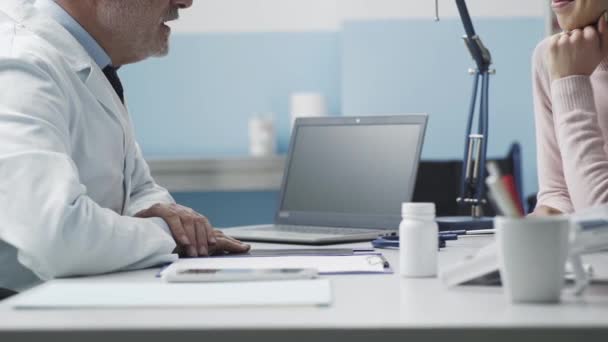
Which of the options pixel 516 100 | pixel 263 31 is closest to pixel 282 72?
pixel 263 31

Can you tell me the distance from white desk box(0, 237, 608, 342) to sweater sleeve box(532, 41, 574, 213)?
1022 mm

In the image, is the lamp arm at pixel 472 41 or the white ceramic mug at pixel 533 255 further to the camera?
the lamp arm at pixel 472 41

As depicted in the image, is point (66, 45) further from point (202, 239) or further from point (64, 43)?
point (202, 239)

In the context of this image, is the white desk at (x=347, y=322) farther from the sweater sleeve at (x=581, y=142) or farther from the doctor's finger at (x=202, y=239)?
the sweater sleeve at (x=581, y=142)

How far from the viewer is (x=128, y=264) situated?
45.4 inches

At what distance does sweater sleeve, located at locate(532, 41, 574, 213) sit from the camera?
6.09 feet

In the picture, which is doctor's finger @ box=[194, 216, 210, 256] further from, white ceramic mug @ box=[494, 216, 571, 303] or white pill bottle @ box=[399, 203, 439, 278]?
white ceramic mug @ box=[494, 216, 571, 303]

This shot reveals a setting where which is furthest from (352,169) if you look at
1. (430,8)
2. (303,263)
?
(430,8)

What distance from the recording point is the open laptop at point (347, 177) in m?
1.83

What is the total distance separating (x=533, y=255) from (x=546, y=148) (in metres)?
1.14

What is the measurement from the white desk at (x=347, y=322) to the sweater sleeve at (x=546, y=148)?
102 cm

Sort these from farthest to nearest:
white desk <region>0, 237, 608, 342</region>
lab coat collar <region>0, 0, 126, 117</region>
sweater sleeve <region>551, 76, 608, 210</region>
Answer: sweater sleeve <region>551, 76, 608, 210</region>
lab coat collar <region>0, 0, 126, 117</region>
white desk <region>0, 237, 608, 342</region>

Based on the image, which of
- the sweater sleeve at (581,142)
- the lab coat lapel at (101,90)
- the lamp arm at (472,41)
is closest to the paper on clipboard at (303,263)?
the lab coat lapel at (101,90)

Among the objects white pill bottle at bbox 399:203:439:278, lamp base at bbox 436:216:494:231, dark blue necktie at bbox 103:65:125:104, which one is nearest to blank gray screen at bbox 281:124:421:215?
lamp base at bbox 436:216:494:231
